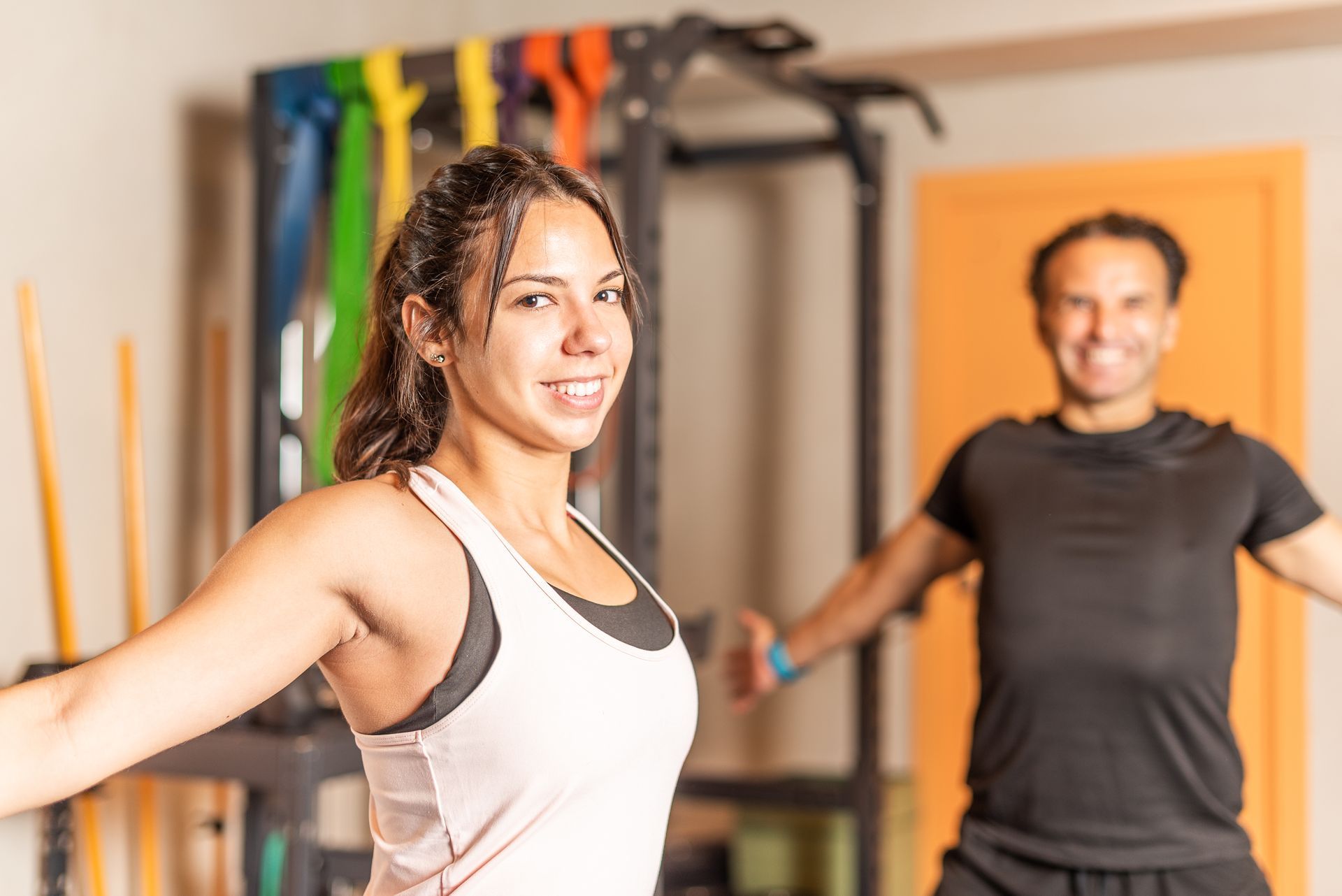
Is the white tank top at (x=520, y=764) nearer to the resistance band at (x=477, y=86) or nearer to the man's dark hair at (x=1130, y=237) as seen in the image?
the man's dark hair at (x=1130, y=237)

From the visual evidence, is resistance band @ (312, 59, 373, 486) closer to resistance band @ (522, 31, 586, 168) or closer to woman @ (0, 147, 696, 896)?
resistance band @ (522, 31, 586, 168)

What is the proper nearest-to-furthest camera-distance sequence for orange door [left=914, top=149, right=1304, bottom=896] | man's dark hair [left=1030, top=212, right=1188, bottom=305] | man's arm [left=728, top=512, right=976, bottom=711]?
man's dark hair [left=1030, top=212, right=1188, bottom=305] < man's arm [left=728, top=512, right=976, bottom=711] < orange door [left=914, top=149, right=1304, bottom=896]

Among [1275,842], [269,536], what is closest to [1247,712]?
[1275,842]

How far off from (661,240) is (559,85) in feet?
1.14

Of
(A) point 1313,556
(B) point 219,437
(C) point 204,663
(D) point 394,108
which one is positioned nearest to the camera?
(C) point 204,663

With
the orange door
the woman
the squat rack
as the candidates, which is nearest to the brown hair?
the woman

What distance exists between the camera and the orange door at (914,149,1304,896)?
307cm

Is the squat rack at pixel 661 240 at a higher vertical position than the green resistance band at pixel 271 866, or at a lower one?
higher

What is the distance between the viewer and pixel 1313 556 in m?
2.07

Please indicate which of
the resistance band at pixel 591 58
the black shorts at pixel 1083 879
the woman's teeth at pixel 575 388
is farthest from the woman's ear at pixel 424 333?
the resistance band at pixel 591 58

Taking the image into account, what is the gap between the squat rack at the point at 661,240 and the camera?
7.89 ft

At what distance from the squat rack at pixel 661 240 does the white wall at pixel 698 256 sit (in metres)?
0.19

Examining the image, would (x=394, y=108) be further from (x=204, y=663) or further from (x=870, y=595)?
(x=204, y=663)

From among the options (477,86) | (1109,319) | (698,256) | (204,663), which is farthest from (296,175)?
(204,663)
